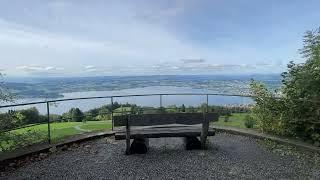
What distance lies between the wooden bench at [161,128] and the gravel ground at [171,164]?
28 cm

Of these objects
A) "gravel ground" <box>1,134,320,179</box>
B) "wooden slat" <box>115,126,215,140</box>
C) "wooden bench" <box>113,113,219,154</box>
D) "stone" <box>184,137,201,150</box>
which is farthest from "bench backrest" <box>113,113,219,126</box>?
"gravel ground" <box>1,134,320,179</box>

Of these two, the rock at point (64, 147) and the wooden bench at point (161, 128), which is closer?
the wooden bench at point (161, 128)

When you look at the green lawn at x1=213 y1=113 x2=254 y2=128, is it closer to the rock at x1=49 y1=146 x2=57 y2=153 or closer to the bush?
the bush

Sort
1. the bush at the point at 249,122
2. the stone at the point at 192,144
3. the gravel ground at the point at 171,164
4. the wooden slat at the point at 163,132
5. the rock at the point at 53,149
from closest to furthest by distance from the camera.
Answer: the gravel ground at the point at 171,164, the wooden slat at the point at 163,132, the rock at the point at 53,149, the stone at the point at 192,144, the bush at the point at 249,122

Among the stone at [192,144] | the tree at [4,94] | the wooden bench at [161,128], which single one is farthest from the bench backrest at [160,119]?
the tree at [4,94]

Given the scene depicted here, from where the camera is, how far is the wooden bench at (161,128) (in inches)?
300

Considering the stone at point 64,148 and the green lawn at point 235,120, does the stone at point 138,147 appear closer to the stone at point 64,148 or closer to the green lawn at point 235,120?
the stone at point 64,148

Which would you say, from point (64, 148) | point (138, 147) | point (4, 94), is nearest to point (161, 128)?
point (138, 147)

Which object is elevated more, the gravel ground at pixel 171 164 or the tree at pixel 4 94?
the tree at pixel 4 94

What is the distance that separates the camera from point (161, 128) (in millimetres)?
8180

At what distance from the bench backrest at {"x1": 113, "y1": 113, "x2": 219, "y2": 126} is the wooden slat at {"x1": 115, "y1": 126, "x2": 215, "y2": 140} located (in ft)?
0.64

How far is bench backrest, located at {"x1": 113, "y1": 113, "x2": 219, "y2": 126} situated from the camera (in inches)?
298

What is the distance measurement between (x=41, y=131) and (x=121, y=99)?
7.82 feet

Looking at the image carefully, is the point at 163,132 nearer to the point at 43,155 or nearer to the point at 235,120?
the point at 43,155
